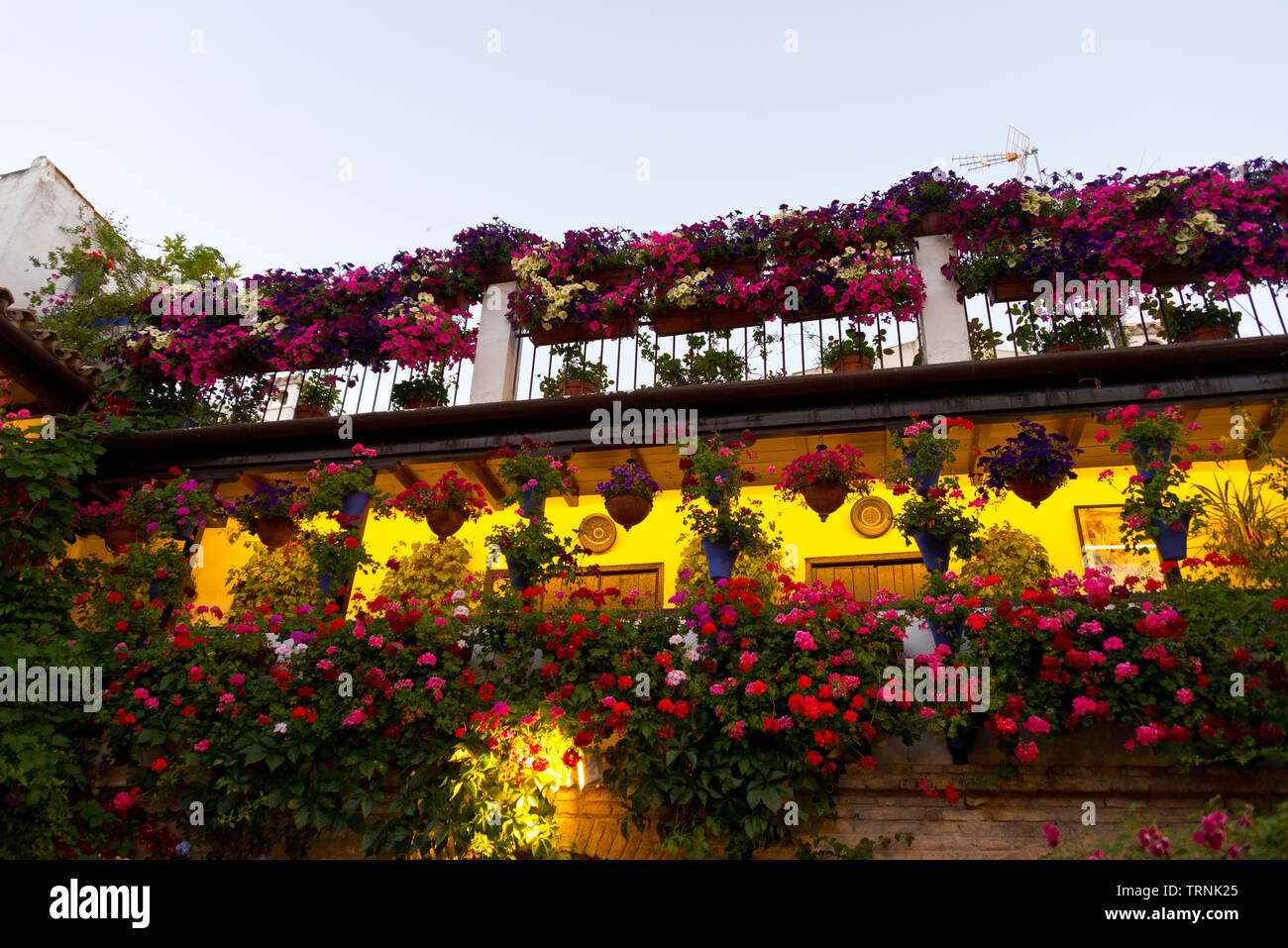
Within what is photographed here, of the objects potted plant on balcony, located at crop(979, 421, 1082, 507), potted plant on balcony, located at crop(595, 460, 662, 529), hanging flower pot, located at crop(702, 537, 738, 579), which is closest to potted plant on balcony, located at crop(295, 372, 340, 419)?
potted plant on balcony, located at crop(595, 460, 662, 529)

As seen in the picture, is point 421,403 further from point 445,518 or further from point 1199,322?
point 1199,322

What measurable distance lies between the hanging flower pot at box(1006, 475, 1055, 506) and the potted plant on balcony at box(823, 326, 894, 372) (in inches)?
78.1

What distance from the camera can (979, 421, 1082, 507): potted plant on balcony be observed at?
22.8 feet

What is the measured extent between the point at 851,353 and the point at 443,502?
172 inches

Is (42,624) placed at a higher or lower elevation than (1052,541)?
lower

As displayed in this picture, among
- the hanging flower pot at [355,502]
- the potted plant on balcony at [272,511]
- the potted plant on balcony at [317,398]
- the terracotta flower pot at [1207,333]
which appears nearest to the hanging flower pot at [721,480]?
the hanging flower pot at [355,502]

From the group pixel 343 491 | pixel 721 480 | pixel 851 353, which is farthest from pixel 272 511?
pixel 851 353

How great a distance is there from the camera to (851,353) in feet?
27.8

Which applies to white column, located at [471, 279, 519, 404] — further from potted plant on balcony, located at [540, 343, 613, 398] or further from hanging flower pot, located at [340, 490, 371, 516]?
hanging flower pot, located at [340, 490, 371, 516]

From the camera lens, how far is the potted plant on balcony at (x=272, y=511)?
822cm
